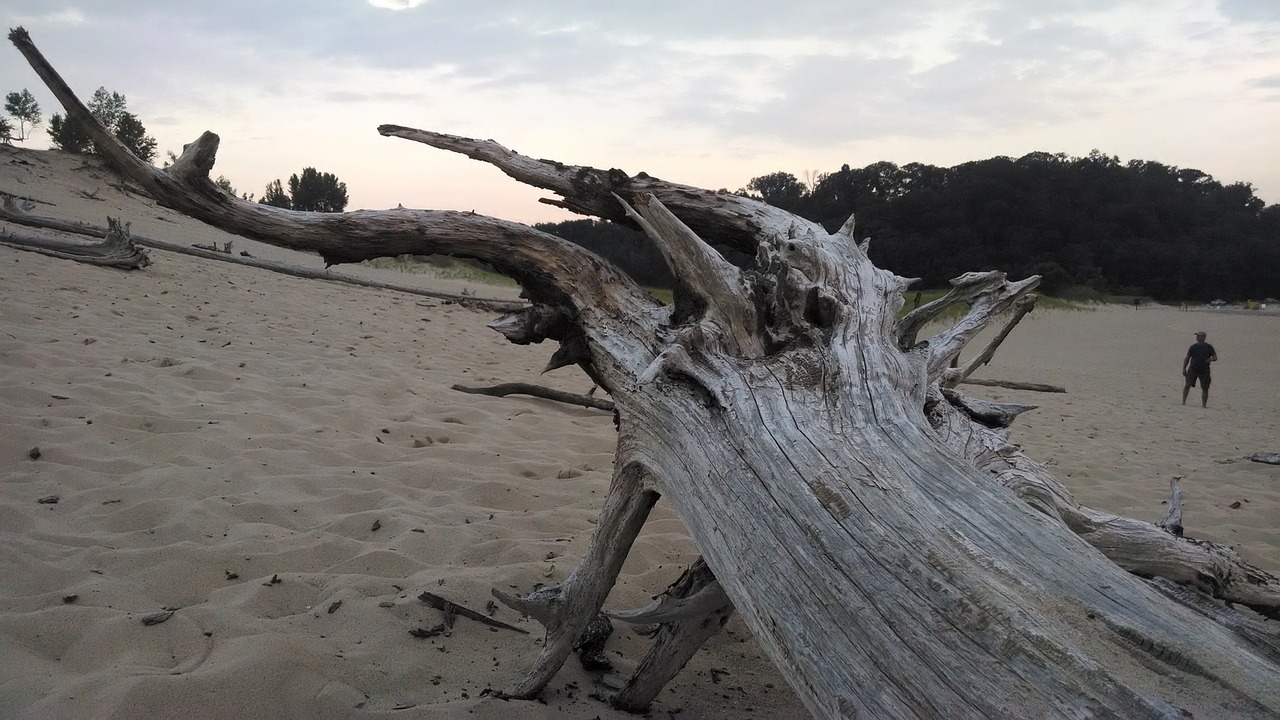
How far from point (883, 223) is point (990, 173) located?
8241 mm

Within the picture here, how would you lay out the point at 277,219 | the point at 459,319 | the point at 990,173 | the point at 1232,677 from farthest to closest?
the point at 990,173
the point at 459,319
the point at 277,219
the point at 1232,677

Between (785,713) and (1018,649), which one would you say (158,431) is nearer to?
(785,713)

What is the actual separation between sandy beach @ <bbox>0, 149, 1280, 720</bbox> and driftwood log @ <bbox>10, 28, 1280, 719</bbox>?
23.6 inches

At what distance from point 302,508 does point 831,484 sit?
266 cm

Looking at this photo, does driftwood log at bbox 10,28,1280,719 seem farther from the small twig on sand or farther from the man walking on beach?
the man walking on beach

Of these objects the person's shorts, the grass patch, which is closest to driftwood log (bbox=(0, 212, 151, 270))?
the grass patch

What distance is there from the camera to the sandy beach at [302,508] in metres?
2.20

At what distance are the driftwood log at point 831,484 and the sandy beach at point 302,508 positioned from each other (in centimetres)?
60

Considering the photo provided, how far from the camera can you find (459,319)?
1160 cm

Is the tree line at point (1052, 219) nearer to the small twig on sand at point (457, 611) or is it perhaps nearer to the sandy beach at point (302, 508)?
the sandy beach at point (302, 508)

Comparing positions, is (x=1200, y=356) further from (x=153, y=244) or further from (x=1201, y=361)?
(x=153, y=244)

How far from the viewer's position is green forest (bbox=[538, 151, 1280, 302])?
80.6ft

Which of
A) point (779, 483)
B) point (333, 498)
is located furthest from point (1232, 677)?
point (333, 498)

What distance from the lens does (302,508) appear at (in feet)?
11.1
